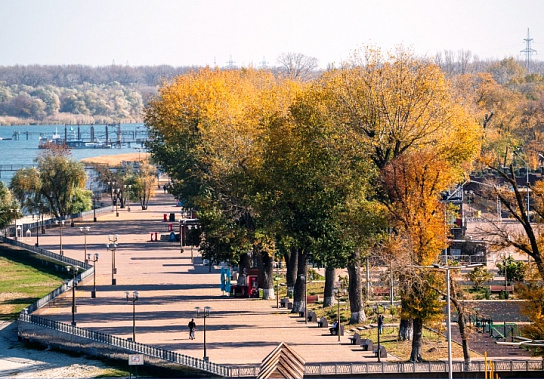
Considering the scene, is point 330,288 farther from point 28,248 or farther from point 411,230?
point 28,248

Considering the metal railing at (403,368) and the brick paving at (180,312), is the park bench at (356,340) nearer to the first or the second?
the brick paving at (180,312)

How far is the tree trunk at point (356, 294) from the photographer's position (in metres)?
61.4

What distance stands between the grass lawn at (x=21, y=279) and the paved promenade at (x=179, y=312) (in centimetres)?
286

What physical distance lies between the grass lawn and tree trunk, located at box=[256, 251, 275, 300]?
15956 millimetres

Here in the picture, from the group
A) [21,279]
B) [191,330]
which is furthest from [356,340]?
[21,279]

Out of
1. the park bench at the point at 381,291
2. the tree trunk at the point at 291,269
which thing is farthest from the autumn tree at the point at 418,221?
the tree trunk at the point at 291,269

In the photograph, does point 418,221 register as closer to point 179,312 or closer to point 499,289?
point 499,289

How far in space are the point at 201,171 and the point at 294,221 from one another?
98.5ft

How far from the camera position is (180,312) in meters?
67.2

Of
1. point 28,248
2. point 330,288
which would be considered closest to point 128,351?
point 330,288

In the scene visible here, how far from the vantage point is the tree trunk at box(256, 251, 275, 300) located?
7212cm

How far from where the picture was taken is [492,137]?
433ft

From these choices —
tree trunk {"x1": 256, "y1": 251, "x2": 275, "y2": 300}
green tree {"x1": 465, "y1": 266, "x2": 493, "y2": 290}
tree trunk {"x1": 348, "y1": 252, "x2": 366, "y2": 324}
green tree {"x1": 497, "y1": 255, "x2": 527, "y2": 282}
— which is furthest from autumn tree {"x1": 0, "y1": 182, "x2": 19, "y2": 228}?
tree trunk {"x1": 348, "y1": 252, "x2": 366, "y2": 324}

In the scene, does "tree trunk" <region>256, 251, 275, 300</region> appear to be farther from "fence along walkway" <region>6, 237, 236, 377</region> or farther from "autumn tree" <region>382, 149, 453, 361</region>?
"autumn tree" <region>382, 149, 453, 361</region>
